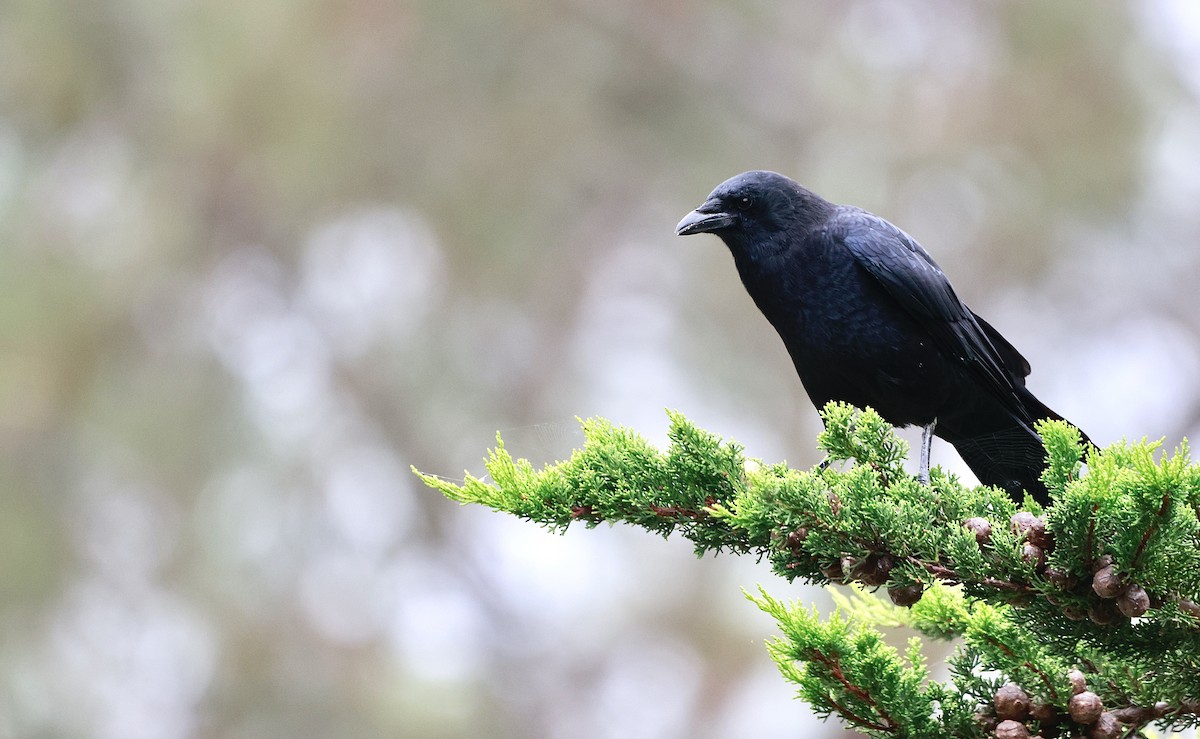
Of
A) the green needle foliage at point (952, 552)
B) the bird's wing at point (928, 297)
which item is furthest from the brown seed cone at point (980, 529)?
the bird's wing at point (928, 297)

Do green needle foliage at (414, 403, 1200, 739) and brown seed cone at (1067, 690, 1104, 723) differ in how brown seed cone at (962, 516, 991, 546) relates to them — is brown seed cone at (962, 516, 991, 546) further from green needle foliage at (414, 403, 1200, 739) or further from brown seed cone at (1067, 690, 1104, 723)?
brown seed cone at (1067, 690, 1104, 723)

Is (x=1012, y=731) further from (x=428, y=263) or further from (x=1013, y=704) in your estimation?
(x=428, y=263)

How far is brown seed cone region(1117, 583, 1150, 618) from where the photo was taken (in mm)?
1447

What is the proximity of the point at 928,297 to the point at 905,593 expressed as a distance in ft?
4.57

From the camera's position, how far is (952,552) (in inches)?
59.7

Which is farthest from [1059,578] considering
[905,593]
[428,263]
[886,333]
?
[428,263]

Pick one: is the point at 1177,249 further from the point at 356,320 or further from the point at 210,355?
the point at 210,355

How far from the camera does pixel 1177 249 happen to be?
5.73 metres

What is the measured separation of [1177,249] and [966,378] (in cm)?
349

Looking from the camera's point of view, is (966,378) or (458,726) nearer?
(966,378)

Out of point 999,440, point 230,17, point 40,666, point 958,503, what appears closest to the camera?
point 958,503

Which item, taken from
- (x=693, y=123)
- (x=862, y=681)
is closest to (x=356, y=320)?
(x=693, y=123)

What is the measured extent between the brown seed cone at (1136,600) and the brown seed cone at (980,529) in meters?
0.18

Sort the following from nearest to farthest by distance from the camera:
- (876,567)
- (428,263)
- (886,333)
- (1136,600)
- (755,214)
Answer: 1. (1136,600)
2. (876,567)
3. (886,333)
4. (755,214)
5. (428,263)
